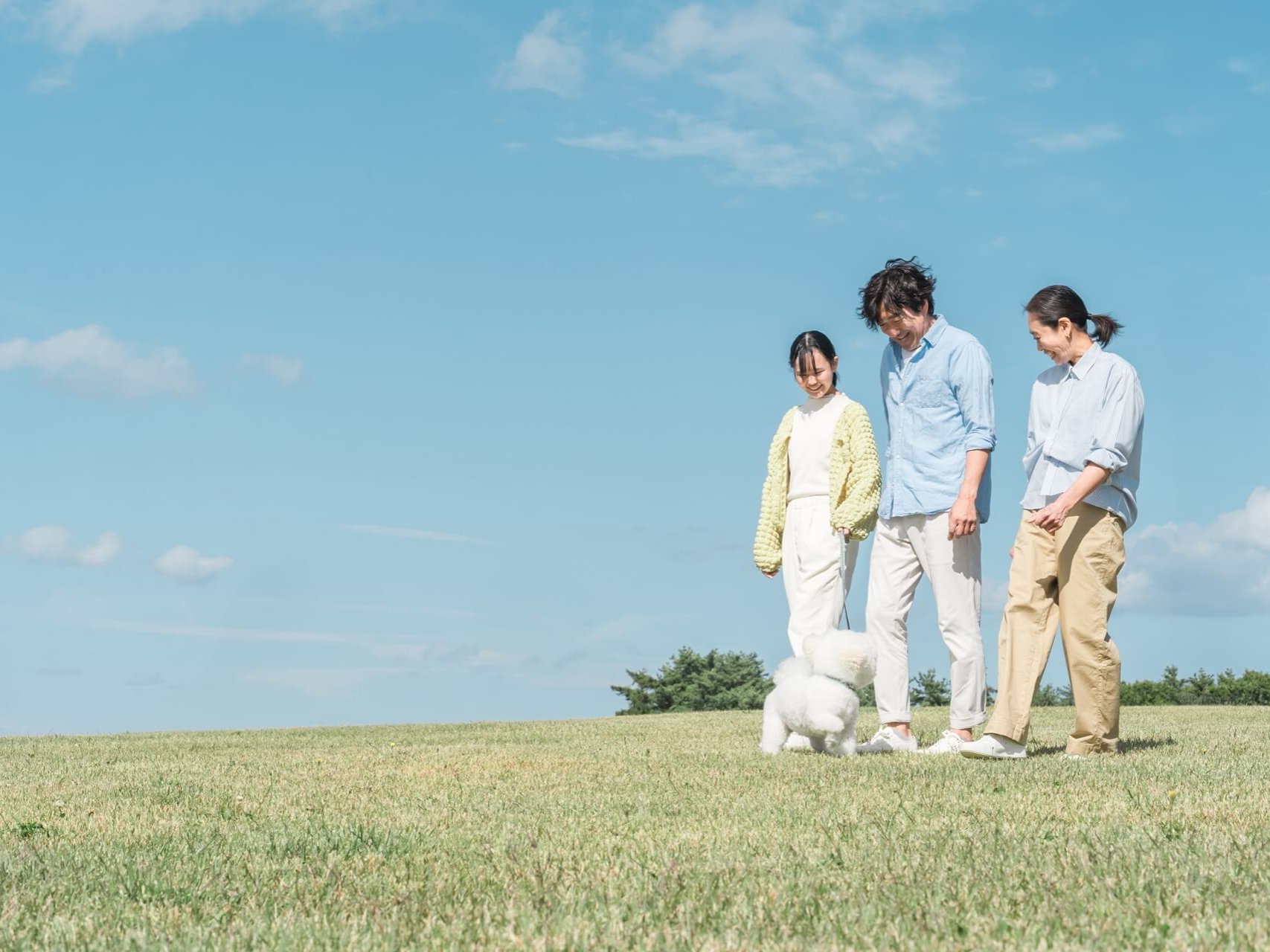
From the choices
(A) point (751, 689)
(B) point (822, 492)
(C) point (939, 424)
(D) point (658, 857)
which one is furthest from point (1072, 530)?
(A) point (751, 689)

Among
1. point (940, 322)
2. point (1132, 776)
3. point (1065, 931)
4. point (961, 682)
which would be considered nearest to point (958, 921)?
point (1065, 931)

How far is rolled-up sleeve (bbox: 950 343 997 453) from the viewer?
7.79m

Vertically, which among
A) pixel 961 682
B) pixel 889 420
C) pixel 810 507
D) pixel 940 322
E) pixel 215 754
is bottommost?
pixel 215 754

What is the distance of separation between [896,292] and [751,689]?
1274 cm

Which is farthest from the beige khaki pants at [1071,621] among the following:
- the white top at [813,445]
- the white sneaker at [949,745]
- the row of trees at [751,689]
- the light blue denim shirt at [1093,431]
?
the row of trees at [751,689]

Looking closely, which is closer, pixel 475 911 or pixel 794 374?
pixel 475 911

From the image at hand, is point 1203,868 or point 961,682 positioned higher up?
point 961,682

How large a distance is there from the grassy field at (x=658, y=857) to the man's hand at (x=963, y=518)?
1399 millimetres

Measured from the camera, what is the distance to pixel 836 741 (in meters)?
7.56

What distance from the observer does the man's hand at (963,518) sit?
7617 mm

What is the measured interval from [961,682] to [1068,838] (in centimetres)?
365

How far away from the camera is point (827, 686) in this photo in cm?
737

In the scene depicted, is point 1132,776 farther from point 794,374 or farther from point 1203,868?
point 794,374

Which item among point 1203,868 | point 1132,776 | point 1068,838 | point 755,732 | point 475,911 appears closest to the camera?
point 475,911
